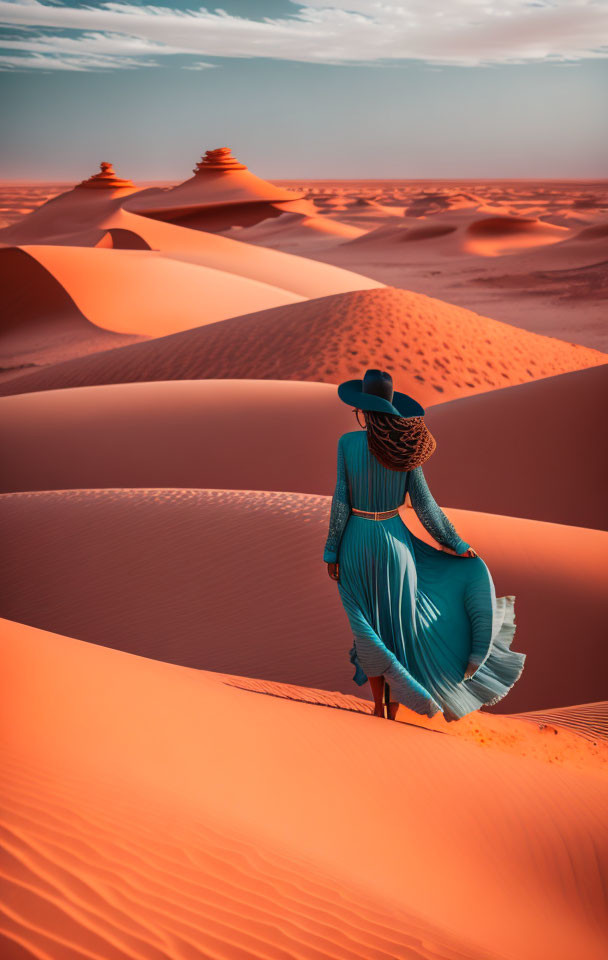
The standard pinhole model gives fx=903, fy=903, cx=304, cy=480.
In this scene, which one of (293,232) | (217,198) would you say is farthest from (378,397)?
(217,198)

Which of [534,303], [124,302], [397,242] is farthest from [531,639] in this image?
[397,242]

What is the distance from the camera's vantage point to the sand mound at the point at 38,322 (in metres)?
20.6

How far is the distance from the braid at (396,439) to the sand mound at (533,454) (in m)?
5.54

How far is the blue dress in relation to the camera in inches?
165

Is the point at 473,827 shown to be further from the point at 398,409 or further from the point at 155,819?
the point at 398,409

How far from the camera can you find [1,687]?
3395 millimetres

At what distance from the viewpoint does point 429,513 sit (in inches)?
168

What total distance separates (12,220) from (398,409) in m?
63.3

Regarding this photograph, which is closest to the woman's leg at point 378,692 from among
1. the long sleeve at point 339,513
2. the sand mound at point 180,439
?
the long sleeve at point 339,513

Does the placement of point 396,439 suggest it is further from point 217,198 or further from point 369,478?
point 217,198

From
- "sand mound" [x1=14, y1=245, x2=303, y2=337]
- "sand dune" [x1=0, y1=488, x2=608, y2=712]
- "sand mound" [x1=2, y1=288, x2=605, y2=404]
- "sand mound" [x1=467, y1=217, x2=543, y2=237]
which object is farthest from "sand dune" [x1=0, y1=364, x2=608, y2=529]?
"sand mound" [x1=467, y1=217, x2=543, y2=237]

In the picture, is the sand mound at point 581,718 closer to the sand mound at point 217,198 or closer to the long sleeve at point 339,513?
the long sleeve at point 339,513

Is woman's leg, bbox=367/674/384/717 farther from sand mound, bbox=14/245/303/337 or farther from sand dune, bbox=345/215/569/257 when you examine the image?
sand dune, bbox=345/215/569/257

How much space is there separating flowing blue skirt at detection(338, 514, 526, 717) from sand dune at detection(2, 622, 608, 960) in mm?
246
